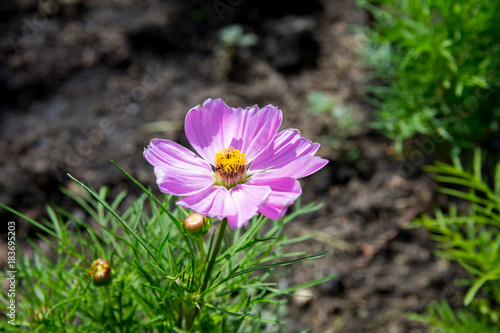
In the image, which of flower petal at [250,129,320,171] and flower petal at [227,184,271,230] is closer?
flower petal at [227,184,271,230]

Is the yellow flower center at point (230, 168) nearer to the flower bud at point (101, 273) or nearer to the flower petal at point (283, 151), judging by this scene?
the flower petal at point (283, 151)

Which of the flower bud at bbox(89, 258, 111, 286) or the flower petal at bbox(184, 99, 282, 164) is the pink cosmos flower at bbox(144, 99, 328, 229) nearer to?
the flower petal at bbox(184, 99, 282, 164)

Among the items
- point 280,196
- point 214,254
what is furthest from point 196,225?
point 280,196

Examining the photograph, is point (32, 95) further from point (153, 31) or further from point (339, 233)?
point (339, 233)

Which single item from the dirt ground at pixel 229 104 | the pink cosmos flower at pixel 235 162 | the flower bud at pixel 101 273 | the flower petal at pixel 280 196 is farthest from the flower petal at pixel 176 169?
the dirt ground at pixel 229 104

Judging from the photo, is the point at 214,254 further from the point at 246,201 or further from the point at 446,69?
the point at 446,69

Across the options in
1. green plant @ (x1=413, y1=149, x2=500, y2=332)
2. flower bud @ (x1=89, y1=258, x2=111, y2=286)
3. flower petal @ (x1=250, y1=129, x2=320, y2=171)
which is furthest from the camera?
green plant @ (x1=413, y1=149, x2=500, y2=332)

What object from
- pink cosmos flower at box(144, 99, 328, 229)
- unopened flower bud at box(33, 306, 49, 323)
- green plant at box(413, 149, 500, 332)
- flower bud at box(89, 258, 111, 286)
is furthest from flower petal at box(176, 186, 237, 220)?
green plant at box(413, 149, 500, 332)

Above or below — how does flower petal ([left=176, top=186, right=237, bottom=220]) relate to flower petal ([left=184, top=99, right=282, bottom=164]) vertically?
below
